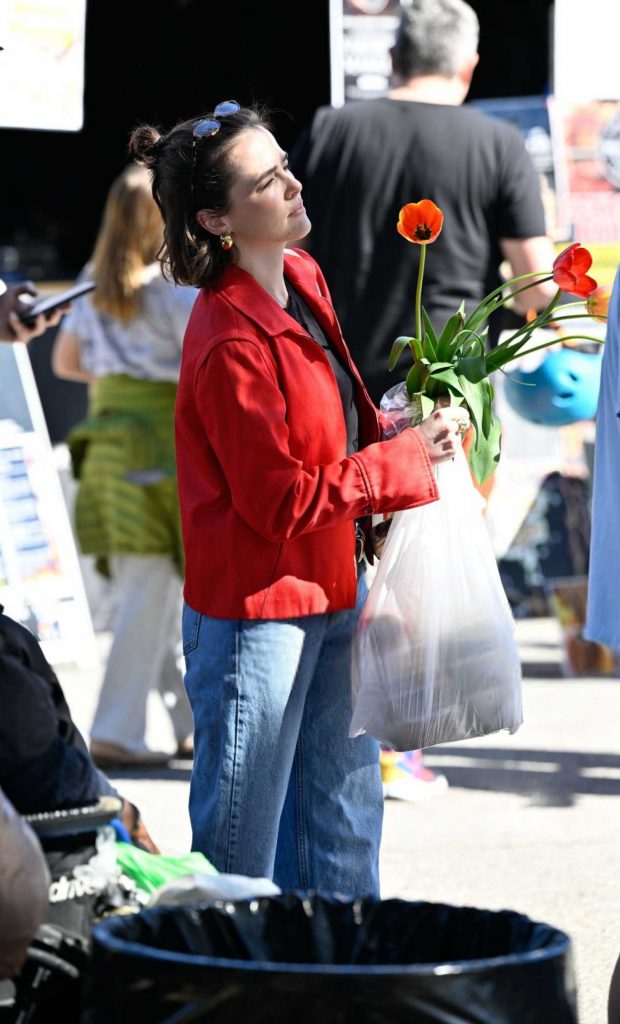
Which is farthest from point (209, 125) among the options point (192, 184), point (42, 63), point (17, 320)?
point (42, 63)

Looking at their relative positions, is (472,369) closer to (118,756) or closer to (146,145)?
(146,145)

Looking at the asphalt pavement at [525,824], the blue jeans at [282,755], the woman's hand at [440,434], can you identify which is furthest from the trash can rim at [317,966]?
the asphalt pavement at [525,824]

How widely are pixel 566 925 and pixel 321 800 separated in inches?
43.3

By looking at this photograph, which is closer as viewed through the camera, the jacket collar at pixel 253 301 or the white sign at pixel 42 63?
the jacket collar at pixel 253 301

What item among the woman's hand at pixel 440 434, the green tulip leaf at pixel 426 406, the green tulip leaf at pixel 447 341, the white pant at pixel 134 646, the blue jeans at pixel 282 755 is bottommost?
the white pant at pixel 134 646

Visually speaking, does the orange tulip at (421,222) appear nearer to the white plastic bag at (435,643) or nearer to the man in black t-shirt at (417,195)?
the white plastic bag at (435,643)

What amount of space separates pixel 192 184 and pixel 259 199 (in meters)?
0.13

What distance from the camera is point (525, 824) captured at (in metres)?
4.94

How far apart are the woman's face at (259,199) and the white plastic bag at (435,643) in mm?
525

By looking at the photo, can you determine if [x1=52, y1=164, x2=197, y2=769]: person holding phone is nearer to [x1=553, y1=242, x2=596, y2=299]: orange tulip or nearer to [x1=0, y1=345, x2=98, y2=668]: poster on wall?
[x1=0, y1=345, x2=98, y2=668]: poster on wall

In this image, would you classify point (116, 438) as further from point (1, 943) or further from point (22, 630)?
point (1, 943)

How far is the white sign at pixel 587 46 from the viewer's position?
7777mm

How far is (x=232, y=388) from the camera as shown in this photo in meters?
2.85

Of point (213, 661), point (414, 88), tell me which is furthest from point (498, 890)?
point (414, 88)
